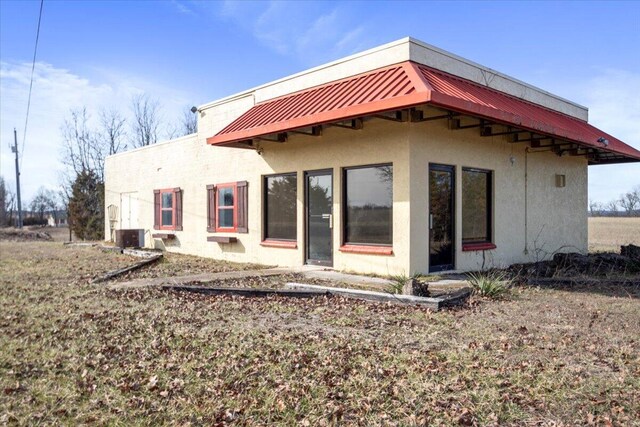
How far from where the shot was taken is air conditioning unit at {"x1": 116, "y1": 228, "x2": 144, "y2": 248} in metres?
18.0

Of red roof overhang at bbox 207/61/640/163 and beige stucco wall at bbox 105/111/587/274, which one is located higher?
red roof overhang at bbox 207/61/640/163

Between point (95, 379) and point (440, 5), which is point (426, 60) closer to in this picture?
point (440, 5)

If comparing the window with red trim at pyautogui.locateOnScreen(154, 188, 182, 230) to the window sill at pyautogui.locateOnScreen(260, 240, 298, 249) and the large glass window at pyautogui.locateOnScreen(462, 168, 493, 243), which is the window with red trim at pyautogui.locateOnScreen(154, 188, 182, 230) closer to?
the window sill at pyautogui.locateOnScreen(260, 240, 298, 249)

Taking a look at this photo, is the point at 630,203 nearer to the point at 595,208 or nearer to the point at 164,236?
the point at 595,208

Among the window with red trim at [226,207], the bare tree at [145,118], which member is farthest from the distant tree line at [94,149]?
the window with red trim at [226,207]

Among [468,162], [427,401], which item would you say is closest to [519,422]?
[427,401]

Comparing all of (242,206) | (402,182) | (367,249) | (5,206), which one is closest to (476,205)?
(402,182)

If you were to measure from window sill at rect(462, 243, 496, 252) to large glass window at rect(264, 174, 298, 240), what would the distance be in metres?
4.15

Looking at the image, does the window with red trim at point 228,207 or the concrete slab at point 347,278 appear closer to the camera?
the concrete slab at point 347,278

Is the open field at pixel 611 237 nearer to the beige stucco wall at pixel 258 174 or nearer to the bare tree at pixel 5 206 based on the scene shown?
the beige stucco wall at pixel 258 174

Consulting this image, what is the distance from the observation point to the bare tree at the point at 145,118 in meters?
44.3

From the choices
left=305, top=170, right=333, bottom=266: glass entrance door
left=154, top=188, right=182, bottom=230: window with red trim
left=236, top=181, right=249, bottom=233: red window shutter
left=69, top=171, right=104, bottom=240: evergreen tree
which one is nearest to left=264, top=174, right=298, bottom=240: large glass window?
left=305, top=170, right=333, bottom=266: glass entrance door

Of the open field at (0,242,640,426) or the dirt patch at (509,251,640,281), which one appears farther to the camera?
the dirt patch at (509,251,640,281)

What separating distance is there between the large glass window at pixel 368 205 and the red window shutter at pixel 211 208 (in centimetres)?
570
